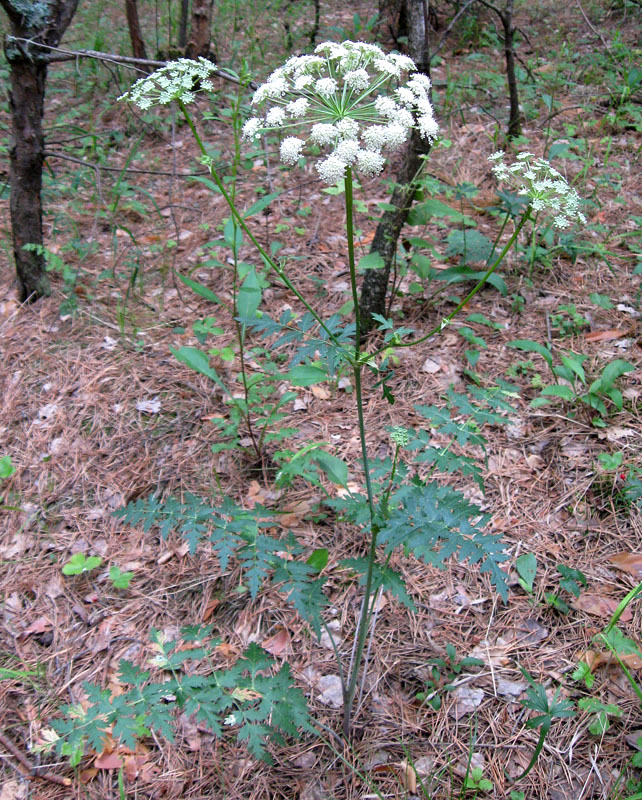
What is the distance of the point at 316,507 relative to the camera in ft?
7.91

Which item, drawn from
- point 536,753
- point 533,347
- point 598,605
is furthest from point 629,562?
point 533,347

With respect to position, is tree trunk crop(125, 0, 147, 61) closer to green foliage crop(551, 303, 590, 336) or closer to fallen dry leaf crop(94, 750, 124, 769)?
green foliage crop(551, 303, 590, 336)

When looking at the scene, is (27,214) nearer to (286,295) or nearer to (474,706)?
(286,295)

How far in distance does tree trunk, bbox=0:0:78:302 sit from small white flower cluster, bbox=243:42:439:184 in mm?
1645

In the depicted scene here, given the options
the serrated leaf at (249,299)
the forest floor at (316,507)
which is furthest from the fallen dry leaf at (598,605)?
the serrated leaf at (249,299)

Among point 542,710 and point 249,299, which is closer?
point 542,710

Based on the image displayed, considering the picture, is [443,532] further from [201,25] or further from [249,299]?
[201,25]

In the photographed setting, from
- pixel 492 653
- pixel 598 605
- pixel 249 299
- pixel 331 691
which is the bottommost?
pixel 331 691

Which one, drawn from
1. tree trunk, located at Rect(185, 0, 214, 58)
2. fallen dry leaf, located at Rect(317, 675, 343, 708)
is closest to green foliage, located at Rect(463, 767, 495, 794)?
fallen dry leaf, located at Rect(317, 675, 343, 708)

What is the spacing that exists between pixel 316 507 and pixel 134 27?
16.3ft

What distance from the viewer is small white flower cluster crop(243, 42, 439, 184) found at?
126 cm

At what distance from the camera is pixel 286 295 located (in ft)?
11.0

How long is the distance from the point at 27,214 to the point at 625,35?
531cm

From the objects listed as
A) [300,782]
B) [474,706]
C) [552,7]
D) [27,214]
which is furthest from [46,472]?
[552,7]
